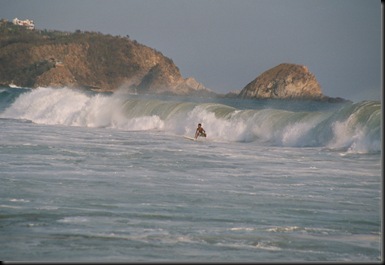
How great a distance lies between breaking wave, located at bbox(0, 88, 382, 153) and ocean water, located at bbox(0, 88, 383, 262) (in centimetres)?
20

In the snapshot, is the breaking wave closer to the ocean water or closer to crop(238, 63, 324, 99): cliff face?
the ocean water

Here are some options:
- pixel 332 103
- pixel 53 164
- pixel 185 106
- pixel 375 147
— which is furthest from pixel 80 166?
pixel 332 103

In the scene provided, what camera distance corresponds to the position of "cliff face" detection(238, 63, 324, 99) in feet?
560

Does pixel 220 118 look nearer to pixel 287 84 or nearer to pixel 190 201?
pixel 190 201

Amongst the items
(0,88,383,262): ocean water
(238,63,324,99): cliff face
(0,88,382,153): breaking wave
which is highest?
(238,63,324,99): cliff face

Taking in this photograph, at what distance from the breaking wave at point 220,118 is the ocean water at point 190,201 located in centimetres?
20

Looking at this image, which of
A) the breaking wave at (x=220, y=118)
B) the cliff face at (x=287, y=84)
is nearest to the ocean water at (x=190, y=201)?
the breaking wave at (x=220, y=118)

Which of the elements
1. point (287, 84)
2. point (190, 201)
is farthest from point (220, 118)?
point (287, 84)

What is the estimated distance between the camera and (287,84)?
17112cm

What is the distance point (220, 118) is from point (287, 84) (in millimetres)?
136923

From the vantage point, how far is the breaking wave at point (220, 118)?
24.8 m

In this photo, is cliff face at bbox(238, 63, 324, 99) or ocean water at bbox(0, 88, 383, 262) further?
cliff face at bbox(238, 63, 324, 99)

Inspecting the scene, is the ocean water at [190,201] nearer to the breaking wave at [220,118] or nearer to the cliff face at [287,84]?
the breaking wave at [220,118]

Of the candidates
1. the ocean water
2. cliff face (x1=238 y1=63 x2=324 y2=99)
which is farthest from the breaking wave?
cliff face (x1=238 y1=63 x2=324 y2=99)
